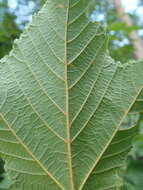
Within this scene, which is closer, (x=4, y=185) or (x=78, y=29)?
(x=78, y=29)

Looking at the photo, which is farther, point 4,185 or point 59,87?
point 4,185

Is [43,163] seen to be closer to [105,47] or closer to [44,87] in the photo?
[44,87]

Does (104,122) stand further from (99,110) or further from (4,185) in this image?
(4,185)

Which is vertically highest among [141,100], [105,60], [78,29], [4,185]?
[78,29]

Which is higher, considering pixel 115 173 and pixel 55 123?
pixel 55 123

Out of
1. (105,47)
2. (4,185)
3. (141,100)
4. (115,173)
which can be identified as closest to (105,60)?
(105,47)

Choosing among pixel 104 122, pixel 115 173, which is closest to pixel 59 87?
pixel 104 122
